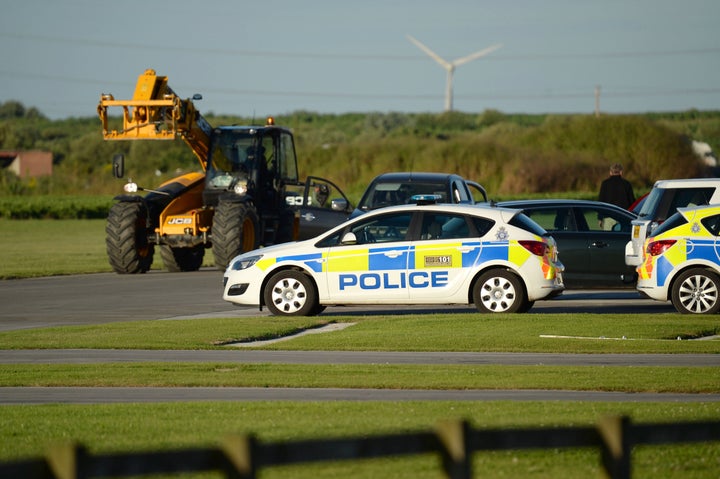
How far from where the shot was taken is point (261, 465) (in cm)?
481

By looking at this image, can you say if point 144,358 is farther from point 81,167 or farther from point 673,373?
point 81,167

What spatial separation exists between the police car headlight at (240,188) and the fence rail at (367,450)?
2131 cm

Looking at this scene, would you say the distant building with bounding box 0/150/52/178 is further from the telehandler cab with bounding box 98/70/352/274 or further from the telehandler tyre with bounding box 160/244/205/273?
the telehandler cab with bounding box 98/70/352/274

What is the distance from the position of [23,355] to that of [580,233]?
362 inches

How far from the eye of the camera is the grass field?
8227 mm

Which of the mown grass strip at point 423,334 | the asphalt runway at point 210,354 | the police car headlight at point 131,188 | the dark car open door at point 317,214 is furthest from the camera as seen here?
the dark car open door at point 317,214

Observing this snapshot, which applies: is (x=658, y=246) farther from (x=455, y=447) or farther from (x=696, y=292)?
(x=455, y=447)

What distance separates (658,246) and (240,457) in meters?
14.0

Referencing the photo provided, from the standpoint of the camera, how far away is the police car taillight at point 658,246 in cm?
1783

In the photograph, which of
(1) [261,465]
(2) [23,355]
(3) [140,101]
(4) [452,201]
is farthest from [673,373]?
(3) [140,101]

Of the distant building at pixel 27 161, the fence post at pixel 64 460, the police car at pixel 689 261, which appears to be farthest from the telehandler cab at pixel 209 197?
the distant building at pixel 27 161

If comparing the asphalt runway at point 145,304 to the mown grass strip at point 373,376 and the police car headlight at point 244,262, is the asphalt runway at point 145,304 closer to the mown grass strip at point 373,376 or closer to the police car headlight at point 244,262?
the police car headlight at point 244,262

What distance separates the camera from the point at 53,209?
204 ft

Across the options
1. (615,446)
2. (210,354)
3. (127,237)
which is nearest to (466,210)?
(210,354)
